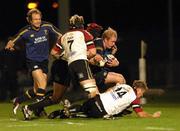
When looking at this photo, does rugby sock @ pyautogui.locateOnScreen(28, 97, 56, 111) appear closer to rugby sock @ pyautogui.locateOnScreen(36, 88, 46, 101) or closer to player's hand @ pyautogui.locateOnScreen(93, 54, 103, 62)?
rugby sock @ pyautogui.locateOnScreen(36, 88, 46, 101)

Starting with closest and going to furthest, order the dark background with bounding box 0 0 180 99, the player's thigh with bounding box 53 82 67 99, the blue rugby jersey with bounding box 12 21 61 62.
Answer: the player's thigh with bounding box 53 82 67 99
the blue rugby jersey with bounding box 12 21 61 62
the dark background with bounding box 0 0 180 99

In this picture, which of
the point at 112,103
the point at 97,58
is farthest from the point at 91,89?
the point at 97,58

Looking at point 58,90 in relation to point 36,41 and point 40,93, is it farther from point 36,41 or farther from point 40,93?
point 36,41

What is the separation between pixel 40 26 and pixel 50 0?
46.3m

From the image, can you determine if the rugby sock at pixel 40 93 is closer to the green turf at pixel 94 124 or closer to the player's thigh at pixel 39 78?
the player's thigh at pixel 39 78

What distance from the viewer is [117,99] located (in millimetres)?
12852

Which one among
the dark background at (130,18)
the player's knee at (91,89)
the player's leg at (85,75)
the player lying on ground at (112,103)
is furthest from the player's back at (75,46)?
the dark background at (130,18)

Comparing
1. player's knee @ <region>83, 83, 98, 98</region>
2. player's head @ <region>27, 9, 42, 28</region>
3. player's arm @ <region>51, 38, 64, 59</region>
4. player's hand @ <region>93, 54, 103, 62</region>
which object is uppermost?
player's head @ <region>27, 9, 42, 28</region>

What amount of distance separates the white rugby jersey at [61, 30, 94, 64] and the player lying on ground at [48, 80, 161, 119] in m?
0.76

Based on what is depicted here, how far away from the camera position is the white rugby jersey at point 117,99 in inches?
506

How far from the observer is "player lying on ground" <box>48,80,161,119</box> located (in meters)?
12.9

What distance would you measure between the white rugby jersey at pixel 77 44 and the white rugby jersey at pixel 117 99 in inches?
30.5

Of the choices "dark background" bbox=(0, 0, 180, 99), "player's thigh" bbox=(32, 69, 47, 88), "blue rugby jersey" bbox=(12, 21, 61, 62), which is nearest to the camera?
"player's thigh" bbox=(32, 69, 47, 88)

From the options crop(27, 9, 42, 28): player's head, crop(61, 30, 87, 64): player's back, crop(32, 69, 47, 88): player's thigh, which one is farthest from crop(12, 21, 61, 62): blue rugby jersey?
crop(61, 30, 87, 64): player's back
